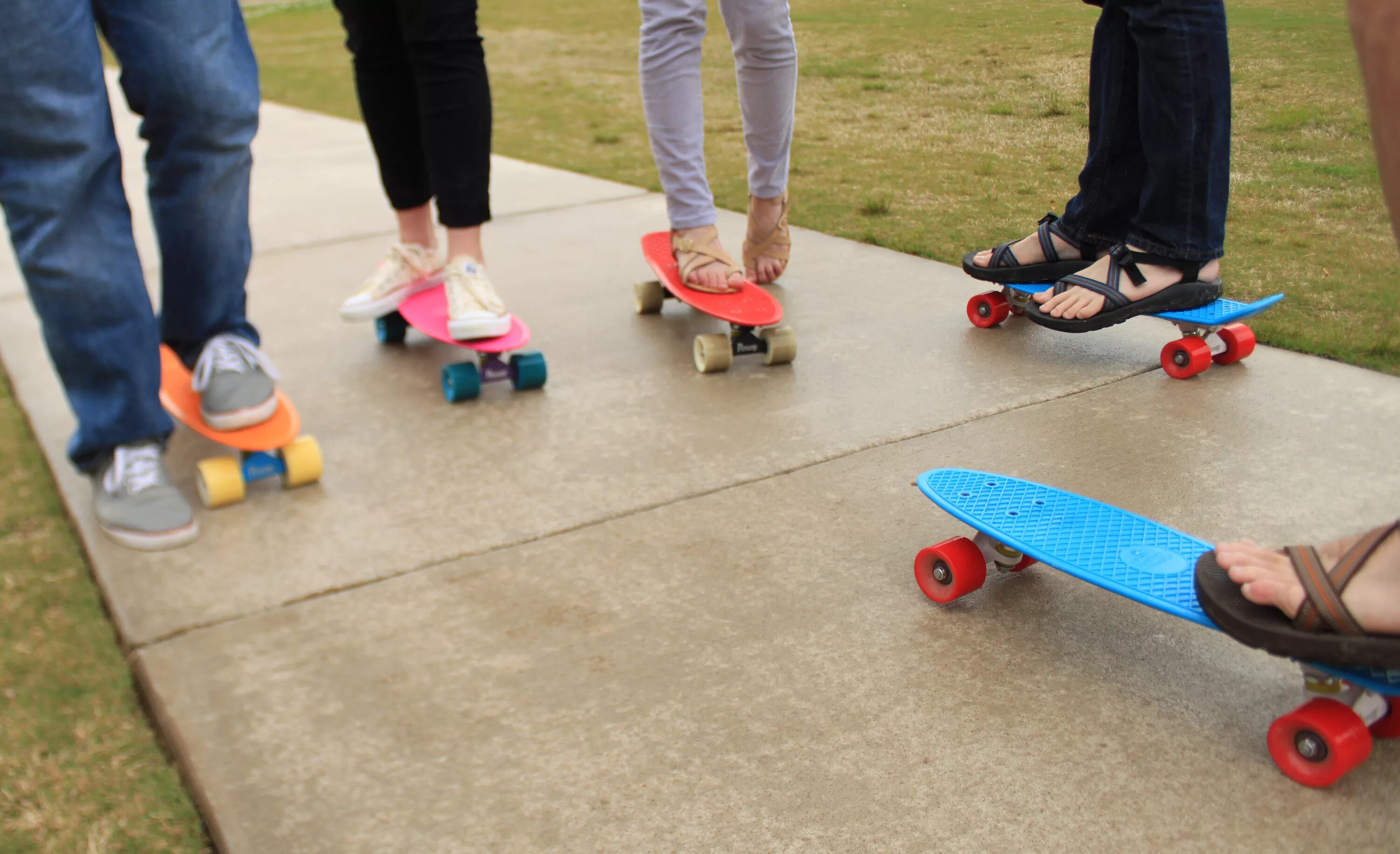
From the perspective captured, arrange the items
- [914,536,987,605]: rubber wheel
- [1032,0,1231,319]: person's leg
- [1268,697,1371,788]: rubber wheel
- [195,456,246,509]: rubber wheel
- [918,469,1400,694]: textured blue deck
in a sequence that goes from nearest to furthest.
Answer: [1268,697,1371,788]: rubber wheel → [918,469,1400,694]: textured blue deck → [914,536,987,605]: rubber wheel → [195,456,246,509]: rubber wheel → [1032,0,1231,319]: person's leg

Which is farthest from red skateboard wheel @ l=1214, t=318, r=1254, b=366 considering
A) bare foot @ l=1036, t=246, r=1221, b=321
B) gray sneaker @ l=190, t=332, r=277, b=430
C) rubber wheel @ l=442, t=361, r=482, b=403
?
gray sneaker @ l=190, t=332, r=277, b=430

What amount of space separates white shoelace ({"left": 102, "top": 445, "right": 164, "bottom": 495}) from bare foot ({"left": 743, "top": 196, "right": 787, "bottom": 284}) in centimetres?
158

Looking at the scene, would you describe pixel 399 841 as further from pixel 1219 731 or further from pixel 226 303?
pixel 226 303

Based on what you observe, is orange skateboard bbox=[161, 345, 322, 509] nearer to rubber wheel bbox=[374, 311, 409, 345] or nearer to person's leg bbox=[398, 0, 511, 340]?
person's leg bbox=[398, 0, 511, 340]

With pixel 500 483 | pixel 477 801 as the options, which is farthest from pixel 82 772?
pixel 500 483

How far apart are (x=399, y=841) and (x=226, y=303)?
4.22 ft

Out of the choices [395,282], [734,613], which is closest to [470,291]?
[395,282]

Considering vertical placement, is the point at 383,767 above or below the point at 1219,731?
below

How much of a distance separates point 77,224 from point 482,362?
0.89 meters

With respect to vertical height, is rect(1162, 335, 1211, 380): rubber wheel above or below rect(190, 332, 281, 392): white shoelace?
above

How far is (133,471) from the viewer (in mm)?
1873

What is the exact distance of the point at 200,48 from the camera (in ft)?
5.91

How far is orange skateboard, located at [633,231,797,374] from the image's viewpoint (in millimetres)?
2484

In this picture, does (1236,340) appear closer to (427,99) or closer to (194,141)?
(427,99)
